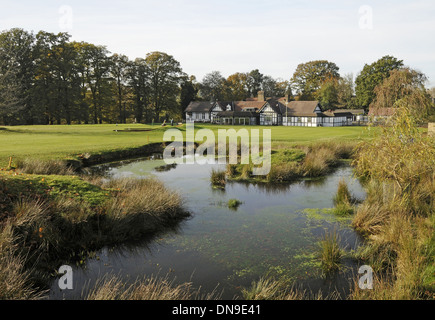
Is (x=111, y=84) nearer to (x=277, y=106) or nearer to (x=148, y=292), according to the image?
(x=277, y=106)

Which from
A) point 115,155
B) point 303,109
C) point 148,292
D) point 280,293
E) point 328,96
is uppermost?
point 328,96

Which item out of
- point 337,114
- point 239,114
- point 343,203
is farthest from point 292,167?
point 337,114

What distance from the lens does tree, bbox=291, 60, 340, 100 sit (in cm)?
9538

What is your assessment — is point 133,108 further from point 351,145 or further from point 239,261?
point 239,261

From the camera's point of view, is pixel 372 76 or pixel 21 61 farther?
pixel 372 76

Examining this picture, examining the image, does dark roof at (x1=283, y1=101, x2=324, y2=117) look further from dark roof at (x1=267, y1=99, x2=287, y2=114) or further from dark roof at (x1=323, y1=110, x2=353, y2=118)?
dark roof at (x1=323, y1=110, x2=353, y2=118)

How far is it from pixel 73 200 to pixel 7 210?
1.79m

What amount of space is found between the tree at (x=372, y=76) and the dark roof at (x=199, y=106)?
36.3m

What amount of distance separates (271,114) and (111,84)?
36481mm

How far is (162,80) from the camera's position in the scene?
7162cm

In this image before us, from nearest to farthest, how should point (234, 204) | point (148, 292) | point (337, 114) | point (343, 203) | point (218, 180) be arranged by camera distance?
point (148, 292) < point (343, 203) < point (234, 204) < point (218, 180) < point (337, 114)

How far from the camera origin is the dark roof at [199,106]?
7950 cm

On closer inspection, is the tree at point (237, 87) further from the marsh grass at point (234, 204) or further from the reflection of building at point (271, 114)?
the marsh grass at point (234, 204)

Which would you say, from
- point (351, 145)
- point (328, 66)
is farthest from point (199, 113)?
point (351, 145)
